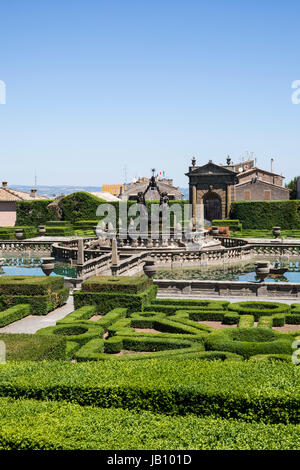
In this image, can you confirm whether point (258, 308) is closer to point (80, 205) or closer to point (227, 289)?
point (227, 289)

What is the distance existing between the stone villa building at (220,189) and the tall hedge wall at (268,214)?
13.8ft

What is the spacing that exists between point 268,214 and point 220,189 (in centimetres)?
892

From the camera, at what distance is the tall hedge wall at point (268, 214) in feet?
178

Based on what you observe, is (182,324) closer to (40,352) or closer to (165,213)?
(40,352)

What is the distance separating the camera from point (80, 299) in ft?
52.8

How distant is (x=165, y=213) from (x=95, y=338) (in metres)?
22.5

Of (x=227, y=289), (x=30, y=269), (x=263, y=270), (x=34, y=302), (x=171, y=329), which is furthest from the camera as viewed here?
(x=30, y=269)

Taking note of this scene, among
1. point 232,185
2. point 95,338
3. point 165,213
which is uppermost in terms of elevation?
point 232,185

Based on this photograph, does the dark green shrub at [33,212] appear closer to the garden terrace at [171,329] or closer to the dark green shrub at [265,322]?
the garden terrace at [171,329]

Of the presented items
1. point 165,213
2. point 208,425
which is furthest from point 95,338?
point 165,213

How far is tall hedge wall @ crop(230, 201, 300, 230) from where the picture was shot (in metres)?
54.4

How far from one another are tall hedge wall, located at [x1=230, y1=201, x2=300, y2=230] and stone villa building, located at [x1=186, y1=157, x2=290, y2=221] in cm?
419

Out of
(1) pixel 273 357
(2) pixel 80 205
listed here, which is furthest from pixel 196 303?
(2) pixel 80 205

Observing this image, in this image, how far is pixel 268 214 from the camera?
183 feet
